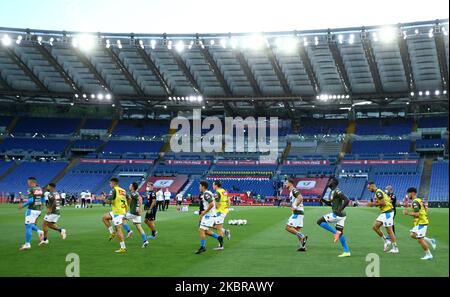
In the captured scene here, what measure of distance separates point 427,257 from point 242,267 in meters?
5.52

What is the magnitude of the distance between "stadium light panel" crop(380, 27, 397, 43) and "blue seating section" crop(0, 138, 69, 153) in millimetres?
50633

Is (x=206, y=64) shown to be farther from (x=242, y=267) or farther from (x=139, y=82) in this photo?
(x=242, y=267)

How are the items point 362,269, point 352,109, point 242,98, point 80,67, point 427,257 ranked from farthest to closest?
point 352,109, point 242,98, point 80,67, point 427,257, point 362,269

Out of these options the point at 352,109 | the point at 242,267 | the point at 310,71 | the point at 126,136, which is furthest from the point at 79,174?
the point at 242,267

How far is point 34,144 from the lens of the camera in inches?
3022

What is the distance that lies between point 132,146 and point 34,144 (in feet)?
49.3

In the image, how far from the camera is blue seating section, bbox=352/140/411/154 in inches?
2783

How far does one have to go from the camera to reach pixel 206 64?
59844 mm

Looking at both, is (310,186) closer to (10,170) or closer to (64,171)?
(64,171)

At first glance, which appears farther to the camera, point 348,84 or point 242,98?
point 242,98

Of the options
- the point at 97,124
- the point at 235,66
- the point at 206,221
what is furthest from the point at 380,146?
the point at 206,221

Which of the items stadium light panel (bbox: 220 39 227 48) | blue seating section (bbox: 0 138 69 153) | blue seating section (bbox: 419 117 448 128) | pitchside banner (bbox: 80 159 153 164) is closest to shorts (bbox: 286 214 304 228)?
stadium light panel (bbox: 220 39 227 48)

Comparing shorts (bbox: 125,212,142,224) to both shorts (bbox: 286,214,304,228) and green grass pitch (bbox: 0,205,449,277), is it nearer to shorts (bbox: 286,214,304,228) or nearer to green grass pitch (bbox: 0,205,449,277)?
green grass pitch (bbox: 0,205,449,277)

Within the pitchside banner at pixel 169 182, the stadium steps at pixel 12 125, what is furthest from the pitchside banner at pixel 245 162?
the stadium steps at pixel 12 125
